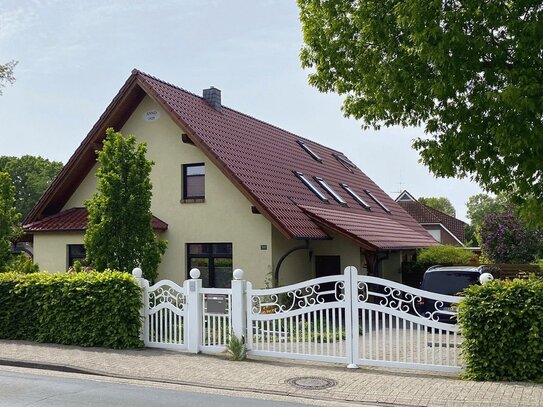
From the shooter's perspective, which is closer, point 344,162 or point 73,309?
point 73,309

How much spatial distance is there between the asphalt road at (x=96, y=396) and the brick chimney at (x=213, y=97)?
47.8 feet

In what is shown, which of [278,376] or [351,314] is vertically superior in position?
[351,314]

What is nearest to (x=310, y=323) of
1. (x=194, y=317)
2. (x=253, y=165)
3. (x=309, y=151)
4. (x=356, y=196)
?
(x=194, y=317)

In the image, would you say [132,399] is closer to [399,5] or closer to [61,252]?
[399,5]

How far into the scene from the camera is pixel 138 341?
1191 centimetres

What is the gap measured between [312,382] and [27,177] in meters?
63.1

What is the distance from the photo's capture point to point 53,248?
783 inches

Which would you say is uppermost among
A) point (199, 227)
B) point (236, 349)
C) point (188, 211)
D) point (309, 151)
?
point (309, 151)

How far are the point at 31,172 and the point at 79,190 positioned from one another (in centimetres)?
4901

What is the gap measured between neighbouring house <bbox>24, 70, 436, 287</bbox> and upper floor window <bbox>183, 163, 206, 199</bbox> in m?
0.03

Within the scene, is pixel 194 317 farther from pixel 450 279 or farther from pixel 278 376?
pixel 450 279

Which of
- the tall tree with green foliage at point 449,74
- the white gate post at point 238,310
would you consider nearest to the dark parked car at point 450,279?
the tall tree with green foliage at point 449,74

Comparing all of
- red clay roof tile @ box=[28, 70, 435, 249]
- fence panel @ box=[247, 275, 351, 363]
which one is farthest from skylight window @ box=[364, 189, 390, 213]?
fence panel @ box=[247, 275, 351, 363]

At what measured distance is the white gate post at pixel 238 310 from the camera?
10922 millimetres
